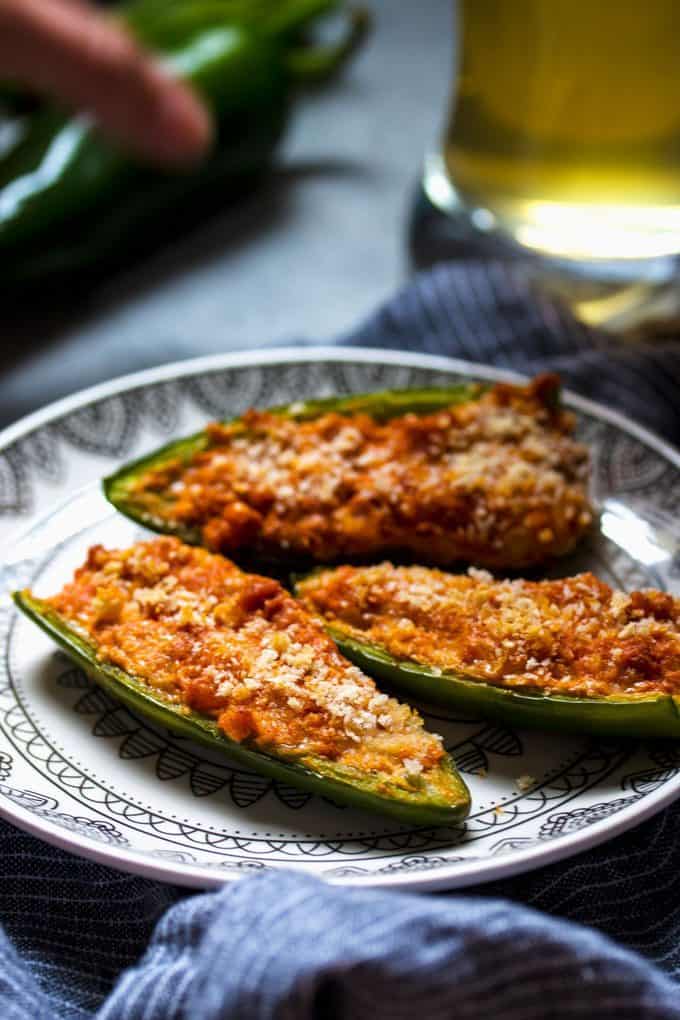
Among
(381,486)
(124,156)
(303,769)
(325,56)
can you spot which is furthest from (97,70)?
(325,56)

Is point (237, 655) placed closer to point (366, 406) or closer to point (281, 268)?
point (366, 406)

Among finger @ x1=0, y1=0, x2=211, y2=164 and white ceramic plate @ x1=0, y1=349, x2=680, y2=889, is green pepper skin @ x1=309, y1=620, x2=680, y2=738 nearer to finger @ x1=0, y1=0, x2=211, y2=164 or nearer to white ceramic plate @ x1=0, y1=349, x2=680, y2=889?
white ceramic plate @ x1=0, y1=349, x2=680, y2=889

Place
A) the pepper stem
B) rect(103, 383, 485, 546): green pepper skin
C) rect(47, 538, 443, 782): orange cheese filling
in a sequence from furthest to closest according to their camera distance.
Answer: the pepper stem, rect(103, 383, 485, 546): green pepper skin, rect(47, 538, 443, 782): orange cheese filling

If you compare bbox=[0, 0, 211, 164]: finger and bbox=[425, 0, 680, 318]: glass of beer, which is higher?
bbox=[0, 0, 211, 164]: finger

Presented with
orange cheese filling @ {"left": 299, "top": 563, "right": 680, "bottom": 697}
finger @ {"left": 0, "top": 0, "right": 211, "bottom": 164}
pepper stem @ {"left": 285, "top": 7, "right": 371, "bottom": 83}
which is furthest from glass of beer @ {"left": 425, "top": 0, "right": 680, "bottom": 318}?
finger @ {"left": 0, "top": 0, "right": 211, "bottom": 164}

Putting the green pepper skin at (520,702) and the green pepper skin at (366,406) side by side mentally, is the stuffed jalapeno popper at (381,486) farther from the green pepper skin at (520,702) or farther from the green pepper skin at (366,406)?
the green pepper skin at (520,702)

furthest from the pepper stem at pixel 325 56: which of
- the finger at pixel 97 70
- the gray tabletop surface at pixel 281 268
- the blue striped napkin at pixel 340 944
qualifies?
the finger at pixel 97 70
